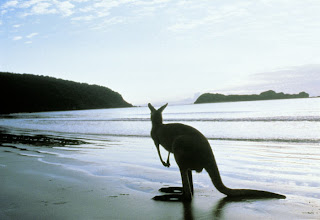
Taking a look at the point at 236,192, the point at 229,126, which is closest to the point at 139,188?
the point at 236,192

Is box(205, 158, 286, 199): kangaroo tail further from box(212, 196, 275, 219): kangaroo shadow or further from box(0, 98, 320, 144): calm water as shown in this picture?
box(0, 98, 320, 144): calm water

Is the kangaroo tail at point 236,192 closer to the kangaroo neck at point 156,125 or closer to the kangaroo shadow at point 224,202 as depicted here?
the kangaroo shadow at point 224,202

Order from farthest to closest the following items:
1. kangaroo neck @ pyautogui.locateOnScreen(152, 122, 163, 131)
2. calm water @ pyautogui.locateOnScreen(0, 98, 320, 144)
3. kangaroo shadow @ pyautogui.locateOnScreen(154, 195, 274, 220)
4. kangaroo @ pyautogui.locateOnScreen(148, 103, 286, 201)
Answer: calm water @ pyautogui.locateOnScreen(0, 98, 320, 144) → kangaroo neck @ pyautogui.locateOnScreen(152, 122, 163, 131) → kangaroo @ pyautogui.locateOnScreen(148, 103, 286, 201) → kangaroo shadow @ pyautogui.locateOnScreen(154, 195, 274, 220)

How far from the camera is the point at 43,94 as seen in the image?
137 metres

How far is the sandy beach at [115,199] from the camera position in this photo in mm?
3279

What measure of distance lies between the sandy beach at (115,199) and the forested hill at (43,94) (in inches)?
4885

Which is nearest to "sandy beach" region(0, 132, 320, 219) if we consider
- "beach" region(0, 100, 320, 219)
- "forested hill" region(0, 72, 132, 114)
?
"beach" region(0, 100, 320, 219)

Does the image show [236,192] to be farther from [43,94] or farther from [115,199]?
[43,94]

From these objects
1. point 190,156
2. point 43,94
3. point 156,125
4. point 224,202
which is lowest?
point 224,202

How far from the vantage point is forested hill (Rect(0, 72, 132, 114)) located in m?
125

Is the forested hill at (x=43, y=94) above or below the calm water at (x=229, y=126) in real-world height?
above

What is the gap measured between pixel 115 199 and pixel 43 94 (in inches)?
5640

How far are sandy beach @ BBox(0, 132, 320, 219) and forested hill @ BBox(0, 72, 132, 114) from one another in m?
124

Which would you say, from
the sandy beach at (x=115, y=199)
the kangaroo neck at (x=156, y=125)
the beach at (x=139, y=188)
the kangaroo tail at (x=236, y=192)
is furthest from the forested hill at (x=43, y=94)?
the kangaroo tail at (x=236, y=192)
